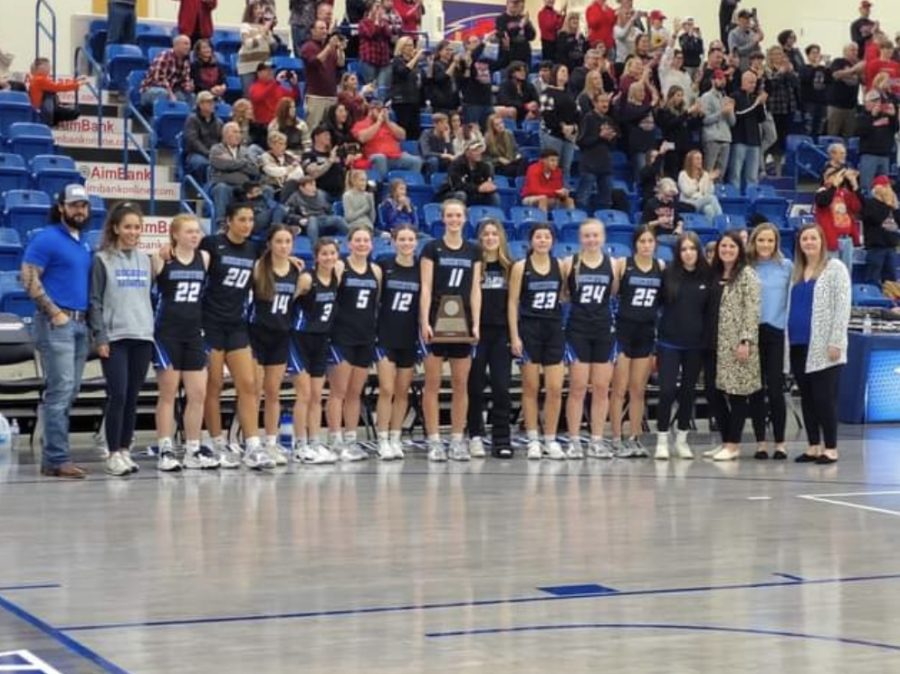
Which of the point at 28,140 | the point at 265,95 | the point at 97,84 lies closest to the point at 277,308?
the point at 28,140

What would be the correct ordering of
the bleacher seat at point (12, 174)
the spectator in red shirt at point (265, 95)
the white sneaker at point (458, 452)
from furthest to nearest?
the spectator in red shirt at point (265, 95), the bleacher seat at point (12, 174), the white sneaker at point (458, 452)

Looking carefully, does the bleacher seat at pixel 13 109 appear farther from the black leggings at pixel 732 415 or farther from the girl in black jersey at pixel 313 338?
the black leggings at pixel 732 415

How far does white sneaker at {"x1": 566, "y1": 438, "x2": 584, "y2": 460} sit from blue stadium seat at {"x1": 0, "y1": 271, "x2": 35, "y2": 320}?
4806mm

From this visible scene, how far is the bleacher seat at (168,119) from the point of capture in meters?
18.5

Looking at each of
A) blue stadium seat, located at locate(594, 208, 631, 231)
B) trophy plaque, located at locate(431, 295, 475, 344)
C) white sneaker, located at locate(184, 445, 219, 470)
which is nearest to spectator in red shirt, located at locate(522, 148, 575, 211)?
blue stadium seat, located at locate(594, 208, 631, 231)

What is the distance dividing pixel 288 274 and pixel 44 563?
434 centimetres

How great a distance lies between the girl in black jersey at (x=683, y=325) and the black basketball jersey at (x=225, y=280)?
3.33 metres

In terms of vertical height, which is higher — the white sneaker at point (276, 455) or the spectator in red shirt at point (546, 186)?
the spectator in red shirt at point (546, 186)

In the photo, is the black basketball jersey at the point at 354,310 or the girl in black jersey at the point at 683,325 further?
the girl in black jersey at the point at 683,325

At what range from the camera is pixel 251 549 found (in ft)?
27.7

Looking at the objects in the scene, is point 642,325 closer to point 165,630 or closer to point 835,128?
point 165,630

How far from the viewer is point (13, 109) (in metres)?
18.0

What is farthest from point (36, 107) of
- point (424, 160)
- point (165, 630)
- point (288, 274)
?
point (165, 630)

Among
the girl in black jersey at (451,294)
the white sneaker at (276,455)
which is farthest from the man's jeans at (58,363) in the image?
the girl in black jersey at (451,294)
